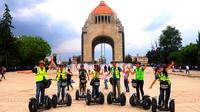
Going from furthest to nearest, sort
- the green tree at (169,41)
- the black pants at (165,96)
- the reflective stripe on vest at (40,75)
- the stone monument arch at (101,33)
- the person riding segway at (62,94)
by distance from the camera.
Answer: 1. the green tree at (169,41)
2. the stone monument arch at (101,33)
3. the person riding segway at (62,94)
4. the reflective stripe on vest at (40,75)
5. the black pants at (165,96)

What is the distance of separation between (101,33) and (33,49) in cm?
2468

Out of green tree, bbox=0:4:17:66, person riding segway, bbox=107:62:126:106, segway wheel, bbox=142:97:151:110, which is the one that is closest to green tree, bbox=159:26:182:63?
green tree, bbox=0:4:17:66

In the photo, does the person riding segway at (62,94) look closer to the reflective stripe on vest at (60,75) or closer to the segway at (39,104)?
the reflective stripe on vest at (60,75)

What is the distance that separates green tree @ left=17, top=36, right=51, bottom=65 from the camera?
10394cm

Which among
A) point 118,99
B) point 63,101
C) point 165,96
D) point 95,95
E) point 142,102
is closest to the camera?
point 165,96

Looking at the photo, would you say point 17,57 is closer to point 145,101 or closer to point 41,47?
point 41,47

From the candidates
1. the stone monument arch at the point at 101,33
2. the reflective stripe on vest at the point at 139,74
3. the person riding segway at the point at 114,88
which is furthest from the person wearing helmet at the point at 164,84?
the stone monument arch at the point at 101,33

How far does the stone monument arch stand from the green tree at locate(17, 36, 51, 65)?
1745 cm

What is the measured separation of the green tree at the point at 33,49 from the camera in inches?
A: 4092

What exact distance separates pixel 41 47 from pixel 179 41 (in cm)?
4100

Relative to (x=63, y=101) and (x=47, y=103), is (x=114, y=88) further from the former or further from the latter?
(x=47, y=103)

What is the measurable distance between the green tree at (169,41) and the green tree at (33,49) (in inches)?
1347

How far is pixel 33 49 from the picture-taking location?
355 feet

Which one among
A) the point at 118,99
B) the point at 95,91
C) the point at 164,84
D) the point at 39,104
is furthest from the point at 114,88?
the point at 39,104
